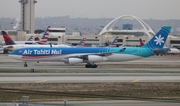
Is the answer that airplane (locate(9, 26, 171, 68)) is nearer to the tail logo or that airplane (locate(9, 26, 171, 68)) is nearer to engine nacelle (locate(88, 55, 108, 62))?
engine nacelle (locate(88, 55, 108, 62))

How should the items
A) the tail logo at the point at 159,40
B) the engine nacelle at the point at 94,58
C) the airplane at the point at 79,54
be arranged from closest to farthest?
1. the engine nacelle at the point at 94,58
2. the airplane at the point at 79,54
3. the tail logo at the point at 159,40

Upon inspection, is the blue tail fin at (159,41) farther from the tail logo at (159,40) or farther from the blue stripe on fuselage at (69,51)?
the blue stripe on fuselage at (69,51)

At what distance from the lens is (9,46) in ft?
331

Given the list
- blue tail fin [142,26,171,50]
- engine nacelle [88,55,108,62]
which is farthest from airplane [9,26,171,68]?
blue tail fin [142,26,171,50]

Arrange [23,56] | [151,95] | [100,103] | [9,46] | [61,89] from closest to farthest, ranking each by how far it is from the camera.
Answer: [100,103], [151,95], [61,89], [23,56], [9,46]

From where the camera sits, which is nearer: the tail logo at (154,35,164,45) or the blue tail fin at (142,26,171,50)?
the blue tail fin at (142,26,171,50)

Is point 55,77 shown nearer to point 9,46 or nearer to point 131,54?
point 131,54

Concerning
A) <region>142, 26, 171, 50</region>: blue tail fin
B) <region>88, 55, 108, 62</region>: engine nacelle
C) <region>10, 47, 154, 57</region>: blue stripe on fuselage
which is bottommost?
<region>88, 55, 108, 62</region>: engine nacelle

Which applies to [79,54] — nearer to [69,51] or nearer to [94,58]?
[69,51]

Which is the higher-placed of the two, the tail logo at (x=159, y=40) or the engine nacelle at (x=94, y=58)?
the tail logo at (x=159, y=40)

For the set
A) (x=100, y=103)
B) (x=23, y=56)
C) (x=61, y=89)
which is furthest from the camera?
(x=23, y=56)

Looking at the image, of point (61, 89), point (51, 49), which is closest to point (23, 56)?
point (51, 49)

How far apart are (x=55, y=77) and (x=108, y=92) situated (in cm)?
1085

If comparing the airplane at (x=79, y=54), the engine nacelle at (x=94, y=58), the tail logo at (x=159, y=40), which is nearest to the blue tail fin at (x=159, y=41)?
the tail logo at (x=159, y=40)
